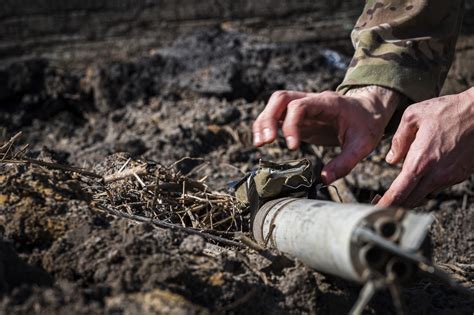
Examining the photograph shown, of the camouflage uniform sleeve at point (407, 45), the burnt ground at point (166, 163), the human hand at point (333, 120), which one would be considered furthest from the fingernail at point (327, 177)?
the camouflage uniform sleeve at point (407, 45)

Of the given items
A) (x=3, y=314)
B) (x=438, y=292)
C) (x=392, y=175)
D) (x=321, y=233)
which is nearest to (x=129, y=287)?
(x=3, y=314)

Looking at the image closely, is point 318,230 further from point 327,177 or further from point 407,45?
point 407,45

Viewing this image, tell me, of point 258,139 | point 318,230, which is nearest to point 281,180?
point 258,139

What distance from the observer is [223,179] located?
132 inches

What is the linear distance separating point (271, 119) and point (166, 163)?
4.44 feet

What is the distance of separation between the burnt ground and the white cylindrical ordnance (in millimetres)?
95

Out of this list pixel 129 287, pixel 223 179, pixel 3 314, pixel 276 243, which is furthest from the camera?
pixel 223 179

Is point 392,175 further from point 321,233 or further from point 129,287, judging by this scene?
point 129,287

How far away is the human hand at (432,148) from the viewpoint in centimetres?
234

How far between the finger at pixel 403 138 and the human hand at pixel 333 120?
0.34 feet

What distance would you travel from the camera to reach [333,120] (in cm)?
256

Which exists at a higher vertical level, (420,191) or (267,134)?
(267,134)

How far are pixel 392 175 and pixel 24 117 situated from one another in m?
2.54

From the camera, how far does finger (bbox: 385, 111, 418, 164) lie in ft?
8.03
